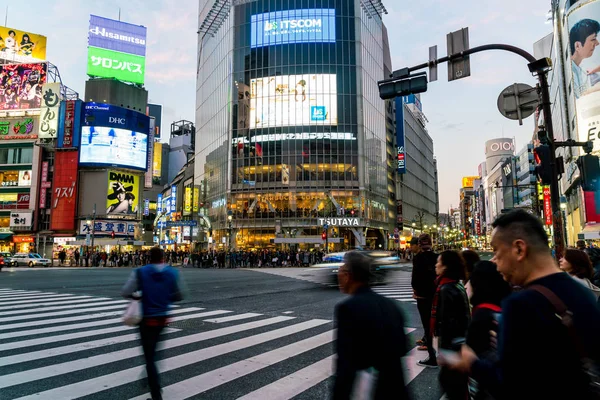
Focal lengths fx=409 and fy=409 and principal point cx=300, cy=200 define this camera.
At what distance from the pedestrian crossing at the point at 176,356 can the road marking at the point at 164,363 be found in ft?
0.04

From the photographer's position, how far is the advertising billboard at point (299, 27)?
6119 cm

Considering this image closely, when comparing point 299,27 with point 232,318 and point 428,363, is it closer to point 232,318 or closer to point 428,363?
point 232,318

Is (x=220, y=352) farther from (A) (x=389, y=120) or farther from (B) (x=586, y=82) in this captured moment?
(A) (x=389, y=120)

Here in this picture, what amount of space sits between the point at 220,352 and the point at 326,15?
205ft

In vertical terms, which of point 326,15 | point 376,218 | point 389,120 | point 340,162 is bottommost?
point 376,218

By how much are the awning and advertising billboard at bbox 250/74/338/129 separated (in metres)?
33.5

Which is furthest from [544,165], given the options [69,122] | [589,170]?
[69,122]

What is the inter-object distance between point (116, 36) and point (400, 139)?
55.9 m

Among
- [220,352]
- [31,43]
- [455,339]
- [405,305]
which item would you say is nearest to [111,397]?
[220,352]

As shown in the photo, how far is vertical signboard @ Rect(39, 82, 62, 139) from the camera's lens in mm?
62281

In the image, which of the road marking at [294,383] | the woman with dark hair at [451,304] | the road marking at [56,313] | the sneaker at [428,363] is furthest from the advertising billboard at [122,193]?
the woman with dark hair at [451,304]

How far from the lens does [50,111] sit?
62469 mm

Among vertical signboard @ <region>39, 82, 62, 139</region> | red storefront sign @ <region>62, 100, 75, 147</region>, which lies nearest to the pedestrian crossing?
red storefront sign @ <region>62, 100, 75, 147</region>

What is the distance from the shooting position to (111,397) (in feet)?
16.7
